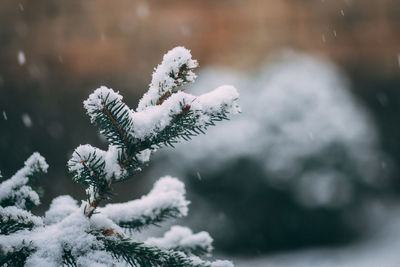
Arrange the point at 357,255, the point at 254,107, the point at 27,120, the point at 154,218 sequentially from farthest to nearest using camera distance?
the point at 27,120, the point at 254,107, the point at 357,255, the point at 154,218

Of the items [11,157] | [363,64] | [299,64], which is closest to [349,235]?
[299,64]

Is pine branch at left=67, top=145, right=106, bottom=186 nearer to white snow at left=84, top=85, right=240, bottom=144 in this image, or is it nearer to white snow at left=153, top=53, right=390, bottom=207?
white snow at left=84, top=85, right=240, bottom=144

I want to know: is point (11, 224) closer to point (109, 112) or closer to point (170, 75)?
point (109, 112)

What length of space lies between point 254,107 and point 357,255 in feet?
8.38

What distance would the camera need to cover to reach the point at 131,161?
764 mm

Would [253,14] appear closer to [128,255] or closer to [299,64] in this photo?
[299,64]

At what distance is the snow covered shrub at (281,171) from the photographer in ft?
17.3

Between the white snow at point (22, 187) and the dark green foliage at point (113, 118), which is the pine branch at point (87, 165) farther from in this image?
the white snow at point (22, 187)

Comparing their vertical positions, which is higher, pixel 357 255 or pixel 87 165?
pixel 357 255

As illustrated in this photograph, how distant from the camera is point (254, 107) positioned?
568 cm

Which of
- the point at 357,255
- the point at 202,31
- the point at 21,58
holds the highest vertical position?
the point at 202,31

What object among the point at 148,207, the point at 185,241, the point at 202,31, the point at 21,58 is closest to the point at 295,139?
the point at 202,31

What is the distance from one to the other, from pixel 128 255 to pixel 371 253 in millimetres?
5020

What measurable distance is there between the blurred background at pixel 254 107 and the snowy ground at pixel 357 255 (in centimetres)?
3
